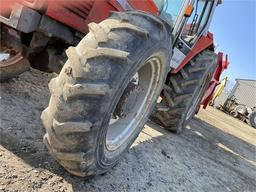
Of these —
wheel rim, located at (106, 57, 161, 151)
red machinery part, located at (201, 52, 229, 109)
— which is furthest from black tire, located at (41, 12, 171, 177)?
red machinery part, located at (201, 52, 229, 109)

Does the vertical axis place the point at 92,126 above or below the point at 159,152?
above

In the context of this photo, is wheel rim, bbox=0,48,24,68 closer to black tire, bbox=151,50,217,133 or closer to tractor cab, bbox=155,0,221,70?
tractor cab, bbox=155,0,221,70

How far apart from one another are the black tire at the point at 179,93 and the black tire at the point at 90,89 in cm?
286

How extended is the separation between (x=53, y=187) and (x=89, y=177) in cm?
33

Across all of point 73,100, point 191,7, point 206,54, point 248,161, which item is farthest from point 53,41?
point 248,161

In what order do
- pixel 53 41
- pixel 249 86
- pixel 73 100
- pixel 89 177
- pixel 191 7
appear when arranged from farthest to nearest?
pixel 249 86
pixel 191 7
pixel 53 41
pixel 89 177
pixel 73 100

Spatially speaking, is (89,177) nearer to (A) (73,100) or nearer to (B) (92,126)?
(B) (92,126)

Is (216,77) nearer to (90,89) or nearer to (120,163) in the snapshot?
(120,163)

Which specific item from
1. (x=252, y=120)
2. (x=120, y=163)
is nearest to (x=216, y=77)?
(x=120, y=163)

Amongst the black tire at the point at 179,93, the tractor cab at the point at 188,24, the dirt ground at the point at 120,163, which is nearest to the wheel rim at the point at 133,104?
the dirt ground at the point at 120,163

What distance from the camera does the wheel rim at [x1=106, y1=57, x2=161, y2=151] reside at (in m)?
3.22

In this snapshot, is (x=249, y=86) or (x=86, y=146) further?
(x=249, y=86)

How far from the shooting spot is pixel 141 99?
141 inches

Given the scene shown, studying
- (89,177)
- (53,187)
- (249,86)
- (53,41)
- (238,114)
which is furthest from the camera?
(249,86)
